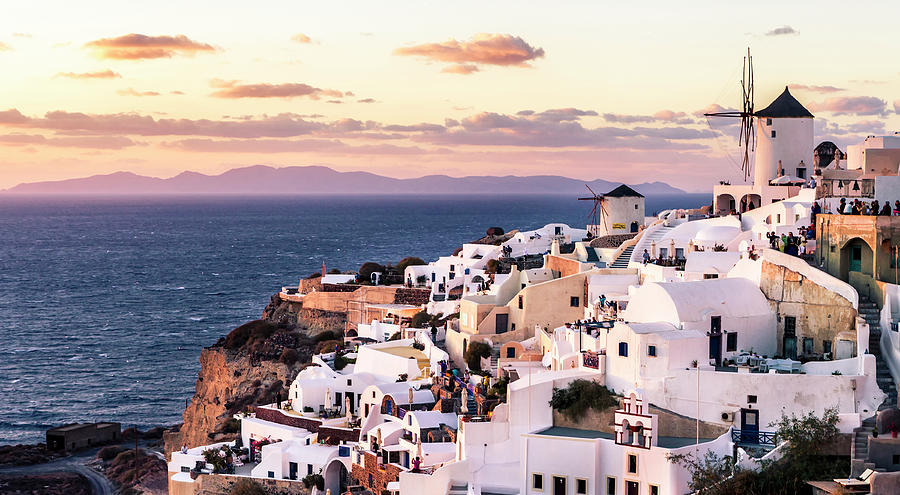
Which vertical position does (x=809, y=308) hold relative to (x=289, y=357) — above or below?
above

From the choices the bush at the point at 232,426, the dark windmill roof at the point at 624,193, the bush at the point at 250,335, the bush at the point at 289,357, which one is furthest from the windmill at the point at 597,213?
the bush at the point at 232,426

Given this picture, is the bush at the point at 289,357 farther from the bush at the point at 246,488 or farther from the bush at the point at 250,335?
the bush at the point at 246,488

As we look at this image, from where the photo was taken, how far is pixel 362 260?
454 ft

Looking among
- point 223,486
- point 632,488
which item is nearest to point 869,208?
point 632,488

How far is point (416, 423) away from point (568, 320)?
10781 mm

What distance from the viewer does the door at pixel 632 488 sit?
98.6 ft

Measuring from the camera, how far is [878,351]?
32.5m

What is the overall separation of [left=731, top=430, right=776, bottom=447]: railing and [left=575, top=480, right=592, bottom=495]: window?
13.7 ft

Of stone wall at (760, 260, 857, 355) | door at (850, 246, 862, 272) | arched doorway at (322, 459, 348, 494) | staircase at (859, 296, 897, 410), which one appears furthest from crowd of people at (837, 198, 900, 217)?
arched doorway at (322, 459, 348, 494)

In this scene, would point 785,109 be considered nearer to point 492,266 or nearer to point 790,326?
point 492,266

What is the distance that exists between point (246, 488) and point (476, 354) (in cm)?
1023

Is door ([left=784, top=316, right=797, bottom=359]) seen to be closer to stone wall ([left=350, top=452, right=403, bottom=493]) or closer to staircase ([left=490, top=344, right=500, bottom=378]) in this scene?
staircase ([left=490, top=344, right=500, bottom=378])

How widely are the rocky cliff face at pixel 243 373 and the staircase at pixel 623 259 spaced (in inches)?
688

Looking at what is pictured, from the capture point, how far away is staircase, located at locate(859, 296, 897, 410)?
30344 millimetres
